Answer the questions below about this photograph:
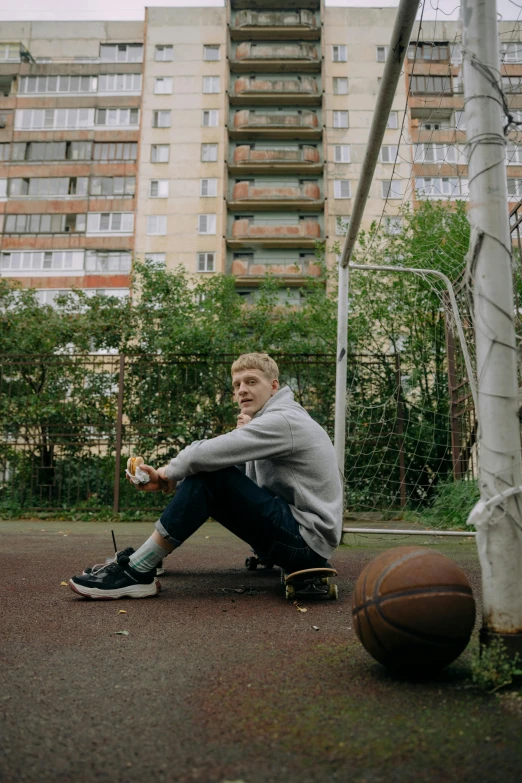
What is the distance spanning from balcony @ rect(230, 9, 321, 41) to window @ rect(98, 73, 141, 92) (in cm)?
597

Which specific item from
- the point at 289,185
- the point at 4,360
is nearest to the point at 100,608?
the point at 4,360

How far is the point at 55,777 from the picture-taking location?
4.62 ft

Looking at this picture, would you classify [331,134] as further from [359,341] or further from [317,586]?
[317,586]

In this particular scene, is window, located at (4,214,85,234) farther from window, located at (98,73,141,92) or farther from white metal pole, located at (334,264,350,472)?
white metal pole, located at (334,264,350,472)

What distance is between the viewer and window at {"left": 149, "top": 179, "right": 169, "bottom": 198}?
30453mm

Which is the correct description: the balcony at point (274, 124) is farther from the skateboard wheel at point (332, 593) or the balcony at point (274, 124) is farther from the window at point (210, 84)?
the skateboard wheel at point (332, 593)

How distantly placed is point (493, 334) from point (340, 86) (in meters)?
34.2

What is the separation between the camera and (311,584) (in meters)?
3.41

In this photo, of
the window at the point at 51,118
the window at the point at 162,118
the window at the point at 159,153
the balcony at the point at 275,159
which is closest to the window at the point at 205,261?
the balcony at the point at 275,159

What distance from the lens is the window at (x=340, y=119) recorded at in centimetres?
3170

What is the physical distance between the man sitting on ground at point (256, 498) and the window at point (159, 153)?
30.1 meters

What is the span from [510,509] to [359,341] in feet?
25.8

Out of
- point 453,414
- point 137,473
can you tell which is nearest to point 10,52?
point 453,414

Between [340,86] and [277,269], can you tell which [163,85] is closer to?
[340,86]
